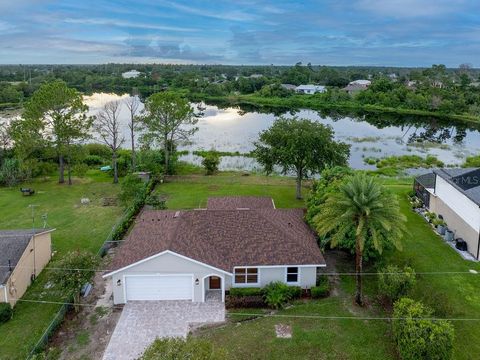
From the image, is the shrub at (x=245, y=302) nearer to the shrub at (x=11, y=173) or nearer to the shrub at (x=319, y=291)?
the shrub at (x=319, y=291)

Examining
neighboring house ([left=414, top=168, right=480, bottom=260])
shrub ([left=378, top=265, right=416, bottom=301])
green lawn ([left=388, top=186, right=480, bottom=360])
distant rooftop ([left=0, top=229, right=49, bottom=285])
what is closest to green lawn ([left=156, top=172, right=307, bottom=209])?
neighboring house ([left=414, top=168, right=480, bottom=260])

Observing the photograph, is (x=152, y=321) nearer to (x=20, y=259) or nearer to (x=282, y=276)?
(x=282, y=276)

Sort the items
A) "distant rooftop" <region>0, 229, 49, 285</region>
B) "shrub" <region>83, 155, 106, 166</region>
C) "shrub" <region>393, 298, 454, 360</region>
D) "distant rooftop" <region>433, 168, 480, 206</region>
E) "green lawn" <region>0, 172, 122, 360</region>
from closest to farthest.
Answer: "shrub" <region>393, 298, 454, 360</region> < "green lawn" <region>0, 172, 122, 360</region> < "distant rooftop" <region>0, 229, 49, 285</region> < "distant rooftop" <region>433, 168, 480, 206</region> < "shrub" <region>83, 155, 106, 166</region>

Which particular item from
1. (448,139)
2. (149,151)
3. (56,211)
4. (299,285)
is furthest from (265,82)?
(299,285)

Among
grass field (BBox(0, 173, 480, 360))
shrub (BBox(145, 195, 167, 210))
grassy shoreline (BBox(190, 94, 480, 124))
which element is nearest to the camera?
grass field (BBox(0, 173, 480, 360))

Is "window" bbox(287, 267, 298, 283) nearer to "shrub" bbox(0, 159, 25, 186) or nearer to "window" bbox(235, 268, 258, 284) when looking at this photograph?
"window" bbox(235, 268, 258, 284)
